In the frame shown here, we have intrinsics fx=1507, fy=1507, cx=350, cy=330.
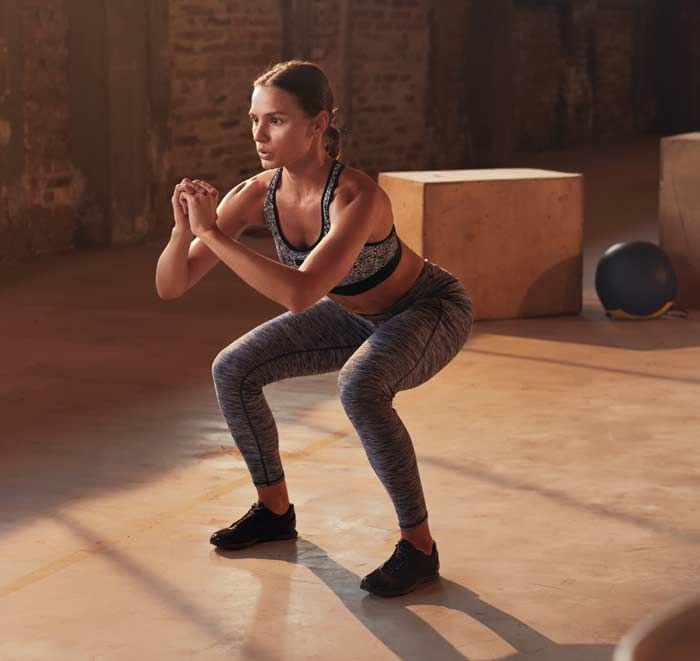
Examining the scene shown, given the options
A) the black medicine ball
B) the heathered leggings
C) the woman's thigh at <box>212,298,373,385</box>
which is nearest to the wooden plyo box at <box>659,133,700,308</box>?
the black medicine ball

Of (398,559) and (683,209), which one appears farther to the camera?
(683,209)

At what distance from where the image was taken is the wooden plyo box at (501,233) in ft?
23.8

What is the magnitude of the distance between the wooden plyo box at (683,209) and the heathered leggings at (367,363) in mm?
4334

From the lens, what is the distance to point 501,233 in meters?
7.38

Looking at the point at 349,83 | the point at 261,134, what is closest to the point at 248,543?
the point at 261,134

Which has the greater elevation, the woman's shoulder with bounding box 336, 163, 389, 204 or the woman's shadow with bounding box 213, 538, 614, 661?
the woman's shoulder with bounding box 336, 163, 389, 204

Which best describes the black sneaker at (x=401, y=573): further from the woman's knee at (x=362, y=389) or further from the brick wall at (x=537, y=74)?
the brick wall at (x=537, y=74)

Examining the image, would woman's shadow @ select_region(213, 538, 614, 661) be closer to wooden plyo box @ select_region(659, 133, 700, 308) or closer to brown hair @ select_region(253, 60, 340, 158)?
brown hair @ select_region(253, 60, 340, 158)

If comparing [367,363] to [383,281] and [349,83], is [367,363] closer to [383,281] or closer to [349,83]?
[383,281]

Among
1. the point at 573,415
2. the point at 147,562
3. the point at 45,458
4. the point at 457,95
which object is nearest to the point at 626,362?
the point at 573,415

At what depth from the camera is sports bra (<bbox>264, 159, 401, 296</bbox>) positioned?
351 cm

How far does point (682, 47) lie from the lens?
19.4 metres

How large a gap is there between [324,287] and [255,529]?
0.85 m

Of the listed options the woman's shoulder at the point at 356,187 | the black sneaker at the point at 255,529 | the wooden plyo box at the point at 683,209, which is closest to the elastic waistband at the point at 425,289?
the woman's shoulder at the point at 356,187
